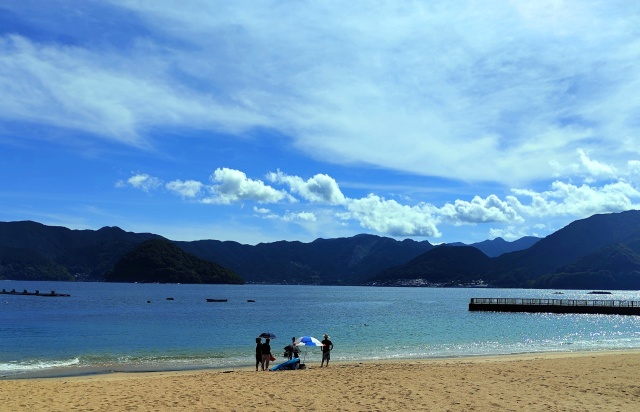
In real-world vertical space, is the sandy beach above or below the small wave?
above

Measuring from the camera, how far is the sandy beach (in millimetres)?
17344

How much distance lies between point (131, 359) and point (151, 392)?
18.1m

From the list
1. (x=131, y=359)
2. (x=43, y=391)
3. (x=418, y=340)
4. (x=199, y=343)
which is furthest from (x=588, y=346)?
(x=43, y=391)

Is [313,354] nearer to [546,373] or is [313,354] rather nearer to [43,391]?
[546,373]

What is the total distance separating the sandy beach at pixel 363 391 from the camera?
17344 millimetres

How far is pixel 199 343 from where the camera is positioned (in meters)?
47.0

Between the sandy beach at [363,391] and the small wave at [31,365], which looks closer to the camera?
the sandy beach at [363,391]

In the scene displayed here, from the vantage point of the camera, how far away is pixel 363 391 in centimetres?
1995

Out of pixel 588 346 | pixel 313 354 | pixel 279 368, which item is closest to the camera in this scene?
pixel 279 368

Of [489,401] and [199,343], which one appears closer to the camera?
[489,401]

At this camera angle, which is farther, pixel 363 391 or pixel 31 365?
pixel 31 365

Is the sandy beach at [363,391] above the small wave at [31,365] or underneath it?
above

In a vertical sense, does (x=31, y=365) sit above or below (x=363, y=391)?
below

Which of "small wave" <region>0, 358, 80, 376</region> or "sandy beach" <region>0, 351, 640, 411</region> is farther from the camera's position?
"small wave" <region>0, 358, 80, 376</region>
